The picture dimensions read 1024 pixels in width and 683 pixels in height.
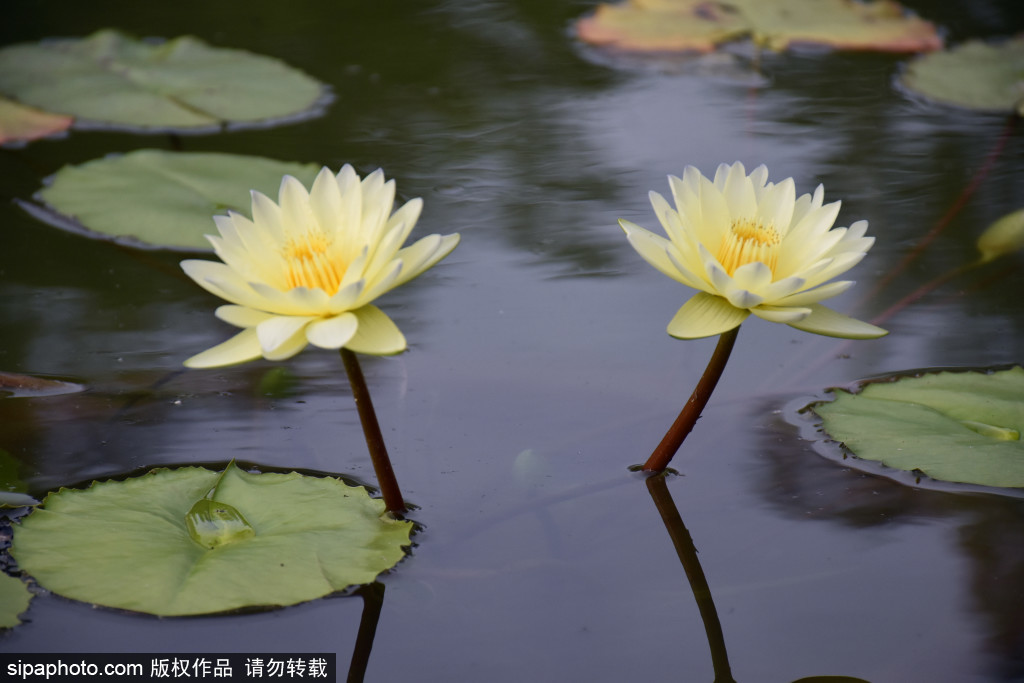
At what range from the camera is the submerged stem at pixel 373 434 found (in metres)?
1.09

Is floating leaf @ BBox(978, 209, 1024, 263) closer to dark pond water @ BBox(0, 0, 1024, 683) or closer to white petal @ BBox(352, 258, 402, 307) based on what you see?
dark pond water @ BBox(0, 0, 1024, 683)

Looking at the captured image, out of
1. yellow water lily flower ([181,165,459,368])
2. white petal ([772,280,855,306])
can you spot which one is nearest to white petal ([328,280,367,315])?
yellow water lily flower ([181,165,459,368])

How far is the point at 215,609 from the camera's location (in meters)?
1.03

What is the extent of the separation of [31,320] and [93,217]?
354 millimetres

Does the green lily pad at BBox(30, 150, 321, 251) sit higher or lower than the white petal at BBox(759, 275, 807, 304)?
lower

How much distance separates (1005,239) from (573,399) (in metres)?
1.13

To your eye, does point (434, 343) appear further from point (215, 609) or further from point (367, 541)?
point (215, 609)

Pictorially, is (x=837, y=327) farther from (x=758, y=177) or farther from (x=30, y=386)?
(x=30, y=386)

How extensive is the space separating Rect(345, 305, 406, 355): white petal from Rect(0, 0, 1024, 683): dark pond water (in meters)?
→ 0.33

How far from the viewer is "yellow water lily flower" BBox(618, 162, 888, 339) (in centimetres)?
112

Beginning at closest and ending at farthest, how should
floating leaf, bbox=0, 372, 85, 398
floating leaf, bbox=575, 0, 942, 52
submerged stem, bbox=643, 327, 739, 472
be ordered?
submerged stem, bbox=643, 327, 739, 472
floating leaf, bbox=0, 372, 85, 398
floating leaf, bbox=575, 0, 942, 52

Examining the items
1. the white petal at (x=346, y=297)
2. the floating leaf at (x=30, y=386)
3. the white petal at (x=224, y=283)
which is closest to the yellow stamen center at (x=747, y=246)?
the white petal at (x=346, y=297)

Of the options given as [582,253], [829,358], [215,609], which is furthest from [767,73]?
[215,609]

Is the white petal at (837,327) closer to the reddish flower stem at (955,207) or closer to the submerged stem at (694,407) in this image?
the submerged stem at (694,407)
